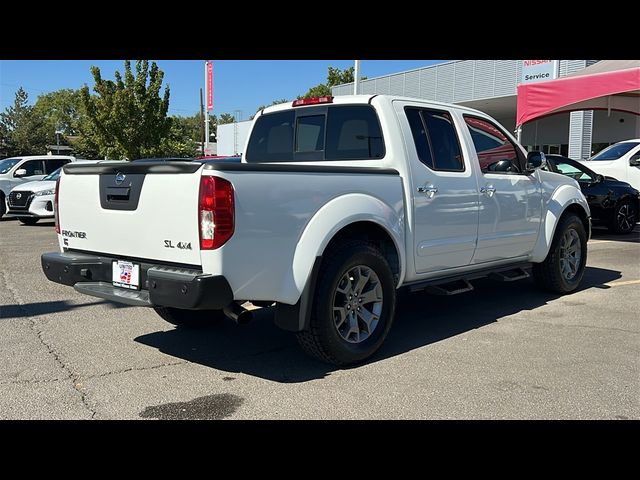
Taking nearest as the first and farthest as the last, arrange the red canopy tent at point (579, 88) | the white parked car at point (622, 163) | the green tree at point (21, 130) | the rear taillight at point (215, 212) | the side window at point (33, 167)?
the rear taillight at point (215, 212) → the red canopy tent at point (579, 88) → the white parked car at point (622, 163) → the side window at point (33, 167) → the green tree at point (21, 130)

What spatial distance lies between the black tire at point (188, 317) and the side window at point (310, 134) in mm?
1700

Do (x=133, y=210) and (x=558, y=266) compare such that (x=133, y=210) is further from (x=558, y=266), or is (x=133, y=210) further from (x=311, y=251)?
(x=558, y=266)

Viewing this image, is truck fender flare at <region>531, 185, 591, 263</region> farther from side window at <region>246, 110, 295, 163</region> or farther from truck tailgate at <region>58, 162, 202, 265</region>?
truck tailgate at <region>58, 162, 202, 265</region>

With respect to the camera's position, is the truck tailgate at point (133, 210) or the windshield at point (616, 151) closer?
the truck tailgate at point (133, 210)

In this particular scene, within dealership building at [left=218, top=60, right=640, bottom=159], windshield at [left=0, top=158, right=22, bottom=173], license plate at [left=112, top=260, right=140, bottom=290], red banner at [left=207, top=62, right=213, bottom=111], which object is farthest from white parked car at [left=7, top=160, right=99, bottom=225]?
red banner at [left=207, top=62, right=213, bottom=111]

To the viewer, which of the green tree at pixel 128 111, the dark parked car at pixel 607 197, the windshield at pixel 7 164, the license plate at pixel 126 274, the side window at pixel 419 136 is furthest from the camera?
the green tree at pixel 128 111

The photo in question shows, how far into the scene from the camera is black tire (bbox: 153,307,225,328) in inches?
210

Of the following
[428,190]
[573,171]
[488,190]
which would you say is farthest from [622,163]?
[428,190]

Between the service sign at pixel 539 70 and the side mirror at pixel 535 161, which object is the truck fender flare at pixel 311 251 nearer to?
the side mirror at pixel 535 161

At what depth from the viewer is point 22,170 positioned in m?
16.8

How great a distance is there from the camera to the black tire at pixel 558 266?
661 cm

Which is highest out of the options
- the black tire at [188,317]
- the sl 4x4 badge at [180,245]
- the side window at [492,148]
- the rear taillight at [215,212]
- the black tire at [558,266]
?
the side window at [492,148]

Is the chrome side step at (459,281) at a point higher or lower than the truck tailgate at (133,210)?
lower

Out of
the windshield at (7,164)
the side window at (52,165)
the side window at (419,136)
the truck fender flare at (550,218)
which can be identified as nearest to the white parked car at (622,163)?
the truck fender flare at (550,218)
